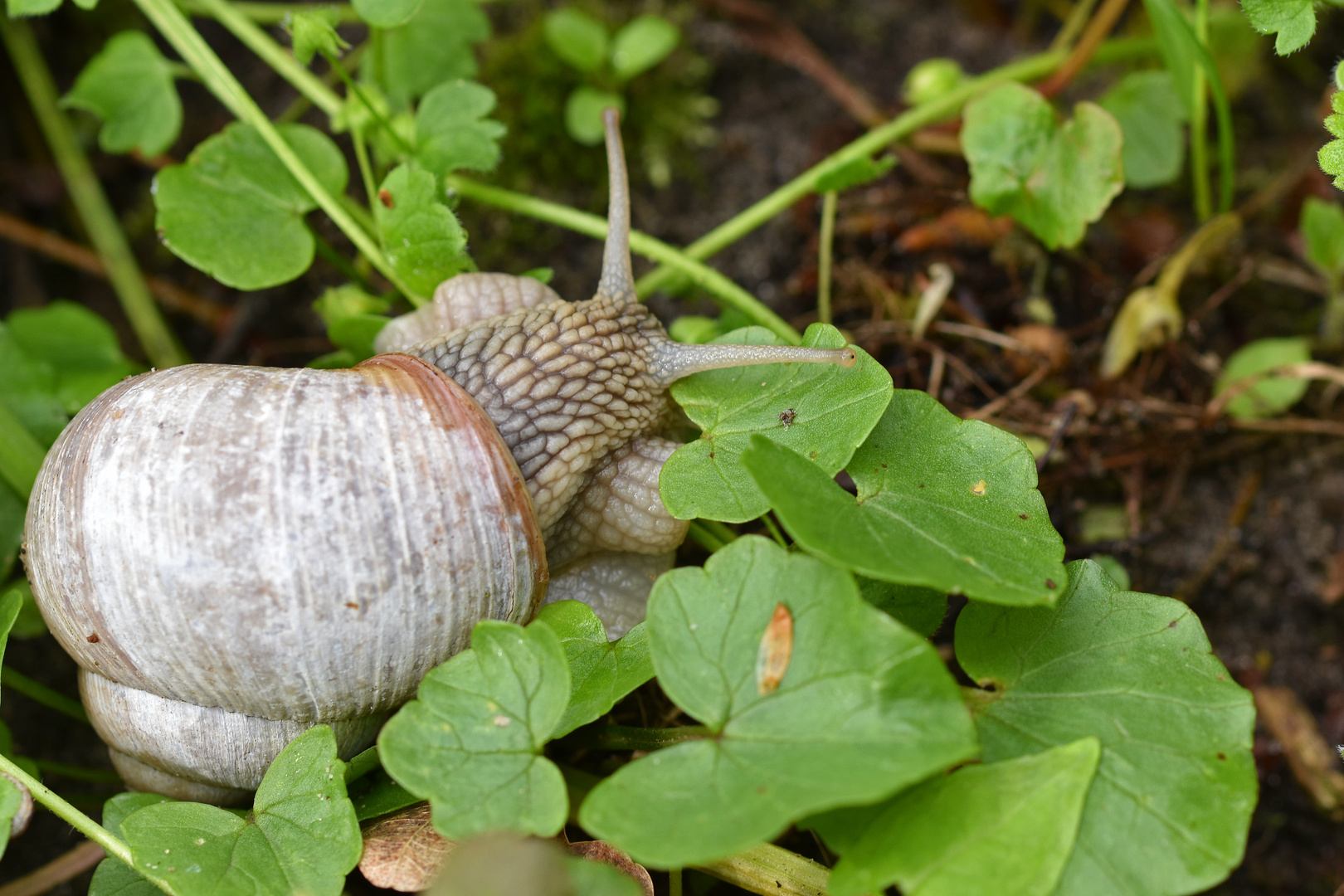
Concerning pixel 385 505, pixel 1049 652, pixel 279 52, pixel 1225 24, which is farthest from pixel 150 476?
pixel 1225 24

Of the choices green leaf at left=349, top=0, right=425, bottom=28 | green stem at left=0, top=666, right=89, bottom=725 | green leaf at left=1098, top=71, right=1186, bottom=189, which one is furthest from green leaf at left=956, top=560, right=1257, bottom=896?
green stem at left=0, top=666, right=89, bottom=725

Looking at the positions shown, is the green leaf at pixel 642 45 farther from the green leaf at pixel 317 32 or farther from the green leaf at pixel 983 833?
the green leaf at pixel 983 833

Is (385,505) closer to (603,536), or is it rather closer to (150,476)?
(150,476)

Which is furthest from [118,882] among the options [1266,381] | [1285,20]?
[1266,381]

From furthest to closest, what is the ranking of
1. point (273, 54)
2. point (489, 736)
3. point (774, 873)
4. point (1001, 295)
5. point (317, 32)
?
point (1001, 295) → point (273, 54) → point (317, 32) → point (774, 873) → point (489, 736)

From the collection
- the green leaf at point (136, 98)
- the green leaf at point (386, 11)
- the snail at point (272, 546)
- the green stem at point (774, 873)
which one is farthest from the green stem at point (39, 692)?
the green leaf at point (386, 11)

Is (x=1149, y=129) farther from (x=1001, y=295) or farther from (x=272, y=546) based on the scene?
(x=272, y=546)
